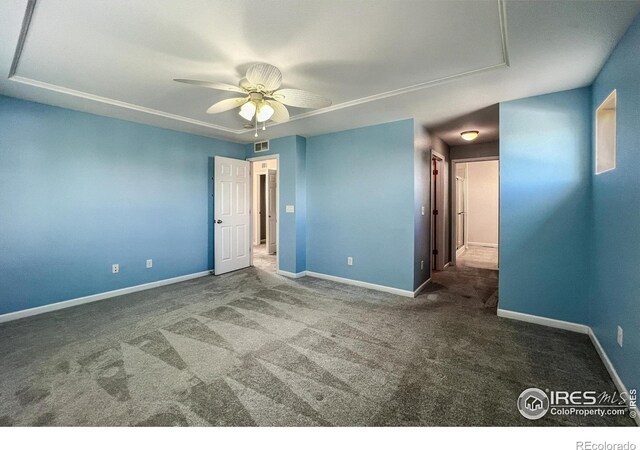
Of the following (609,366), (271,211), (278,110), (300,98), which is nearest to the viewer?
(609,366)

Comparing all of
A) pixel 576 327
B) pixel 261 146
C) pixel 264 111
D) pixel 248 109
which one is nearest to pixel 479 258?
pixel 576 327

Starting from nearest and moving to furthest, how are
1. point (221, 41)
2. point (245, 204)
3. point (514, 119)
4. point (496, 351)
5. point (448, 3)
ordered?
point (448, 3)
point (221, 41)
point (496, 351)
point (514, 119)
point (245, 204)

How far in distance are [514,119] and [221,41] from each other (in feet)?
9.70

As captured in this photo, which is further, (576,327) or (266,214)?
(266,214)

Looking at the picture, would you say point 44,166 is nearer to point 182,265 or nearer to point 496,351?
point 182,265

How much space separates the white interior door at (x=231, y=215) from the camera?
15.7 ft

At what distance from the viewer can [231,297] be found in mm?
3686

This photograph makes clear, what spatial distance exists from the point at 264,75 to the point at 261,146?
310cm

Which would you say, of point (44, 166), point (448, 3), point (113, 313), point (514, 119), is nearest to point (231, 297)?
point (113, 313)

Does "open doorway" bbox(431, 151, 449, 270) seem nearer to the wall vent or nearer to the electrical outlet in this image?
the wall vent

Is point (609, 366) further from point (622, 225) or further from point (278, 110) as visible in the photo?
point (278, 110)

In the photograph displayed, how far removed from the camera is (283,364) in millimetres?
2127

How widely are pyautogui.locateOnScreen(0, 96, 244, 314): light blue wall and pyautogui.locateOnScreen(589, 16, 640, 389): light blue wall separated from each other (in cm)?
491

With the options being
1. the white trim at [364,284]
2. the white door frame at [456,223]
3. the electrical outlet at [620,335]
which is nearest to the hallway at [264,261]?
the white trim at [364,284]
